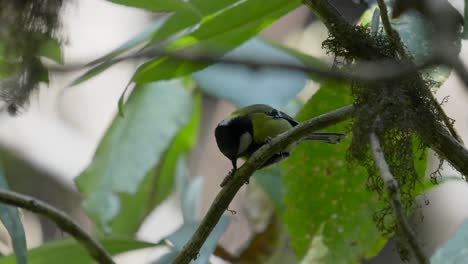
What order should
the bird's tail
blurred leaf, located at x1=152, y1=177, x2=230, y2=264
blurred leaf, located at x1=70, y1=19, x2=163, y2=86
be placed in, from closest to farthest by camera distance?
blurred leaf, located at x1=70, y1=19, x2=163, y2=86 < blurred leaf, located at x1=152, y1=177, x2=230, y2=264 < the bird's tail

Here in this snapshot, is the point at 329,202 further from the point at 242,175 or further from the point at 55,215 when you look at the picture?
the point at 55,215

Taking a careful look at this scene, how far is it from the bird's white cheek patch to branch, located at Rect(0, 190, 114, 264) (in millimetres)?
740

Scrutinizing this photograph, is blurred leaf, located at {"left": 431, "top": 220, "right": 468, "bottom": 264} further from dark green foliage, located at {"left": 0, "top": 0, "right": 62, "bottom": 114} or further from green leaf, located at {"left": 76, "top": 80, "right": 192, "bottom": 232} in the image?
green leaf, located at {"left": 76, "top": 80, "right": 192, "bottom": 232}

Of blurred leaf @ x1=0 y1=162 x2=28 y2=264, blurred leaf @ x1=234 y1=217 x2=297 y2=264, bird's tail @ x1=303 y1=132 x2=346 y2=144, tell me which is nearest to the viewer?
blurred leaf @ x1=0 y1=162 x2=28 y2=264

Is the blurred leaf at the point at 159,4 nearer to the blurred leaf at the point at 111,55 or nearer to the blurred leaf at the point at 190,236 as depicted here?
the blurred leaf at the point at 111,55

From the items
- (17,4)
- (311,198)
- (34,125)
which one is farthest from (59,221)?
(34,125)

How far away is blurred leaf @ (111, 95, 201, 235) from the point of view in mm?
1805

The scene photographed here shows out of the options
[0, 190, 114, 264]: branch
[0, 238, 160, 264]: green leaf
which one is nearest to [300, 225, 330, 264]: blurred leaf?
[0, 238, 160, 264]: green leaf

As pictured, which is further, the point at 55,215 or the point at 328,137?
the point at 328,137

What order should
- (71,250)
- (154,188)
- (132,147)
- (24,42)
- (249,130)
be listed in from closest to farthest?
(24,42)
(71,250)
(249,130)
(132,147)
(154,188)

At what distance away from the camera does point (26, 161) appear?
2744 mm

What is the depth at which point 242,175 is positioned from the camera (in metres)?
1.01

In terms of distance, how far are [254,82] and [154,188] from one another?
54 centimetres

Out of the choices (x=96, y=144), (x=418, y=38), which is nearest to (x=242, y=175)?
(x=418, y=38)
